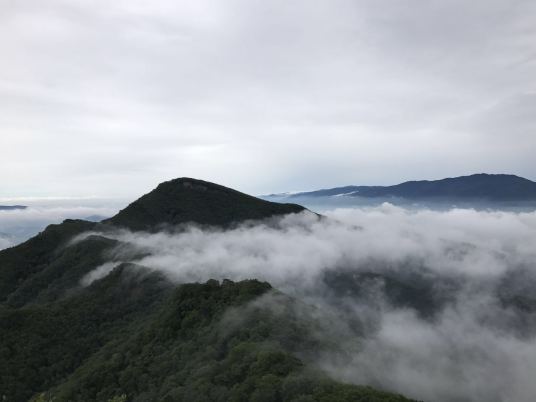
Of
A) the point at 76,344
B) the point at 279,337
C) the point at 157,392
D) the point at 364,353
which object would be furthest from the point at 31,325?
the point at 364,353

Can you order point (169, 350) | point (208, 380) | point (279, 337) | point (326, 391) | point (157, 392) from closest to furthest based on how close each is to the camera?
point (326, 391) → point (208, 380) → point (157, 392) → point (279, 337) → point (169, 350)

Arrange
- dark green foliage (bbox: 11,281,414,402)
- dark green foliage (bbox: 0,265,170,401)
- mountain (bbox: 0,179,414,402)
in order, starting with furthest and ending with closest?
1. dark green foliage (bbox: 0,265,170,401)
2. mountain (bbox: 0,179,414,402)
3. dark green foliage (bbox: 11,281,414,402)

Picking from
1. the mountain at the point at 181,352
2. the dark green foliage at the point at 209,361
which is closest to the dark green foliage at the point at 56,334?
the mountain at the point at 181,352

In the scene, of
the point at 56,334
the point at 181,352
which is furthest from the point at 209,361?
the point at 56,334

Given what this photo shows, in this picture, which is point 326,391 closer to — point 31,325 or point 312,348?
point 312,348

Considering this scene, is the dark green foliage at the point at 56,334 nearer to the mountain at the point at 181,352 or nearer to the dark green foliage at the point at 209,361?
the mountain at the point at 181,352

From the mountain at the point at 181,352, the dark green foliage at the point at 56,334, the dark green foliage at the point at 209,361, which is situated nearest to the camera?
the dark green foliage at the point at 209,361

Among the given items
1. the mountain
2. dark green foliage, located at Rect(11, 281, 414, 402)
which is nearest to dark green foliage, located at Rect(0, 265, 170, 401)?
the mountain

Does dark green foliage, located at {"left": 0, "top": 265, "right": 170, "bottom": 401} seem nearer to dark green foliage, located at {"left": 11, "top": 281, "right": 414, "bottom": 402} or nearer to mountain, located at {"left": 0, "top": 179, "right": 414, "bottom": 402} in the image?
mountain, located at {"left": 0, "top": 179, "right": 414, "bottom": 402}

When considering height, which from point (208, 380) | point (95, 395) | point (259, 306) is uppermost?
A: point (259, 306)

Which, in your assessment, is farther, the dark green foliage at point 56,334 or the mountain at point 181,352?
the dark green foliage at point 56,334

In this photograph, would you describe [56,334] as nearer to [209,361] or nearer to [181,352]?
[181,352]
